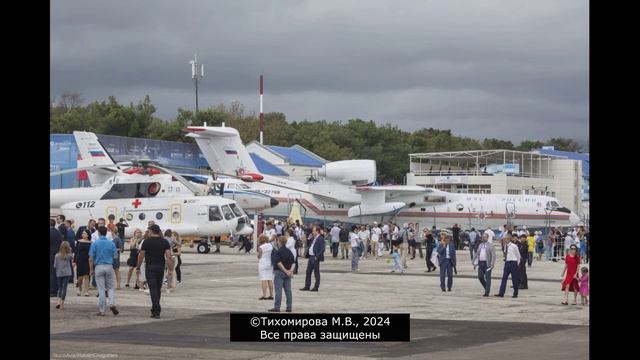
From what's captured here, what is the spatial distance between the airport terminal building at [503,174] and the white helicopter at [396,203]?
71.2ft

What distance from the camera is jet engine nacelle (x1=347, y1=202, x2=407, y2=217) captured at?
5453 centimetres

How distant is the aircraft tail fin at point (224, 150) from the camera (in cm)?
5922

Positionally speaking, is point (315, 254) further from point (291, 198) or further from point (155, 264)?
point (291, 198)

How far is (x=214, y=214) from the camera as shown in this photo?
38.5 metres

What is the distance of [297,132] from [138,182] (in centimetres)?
7354

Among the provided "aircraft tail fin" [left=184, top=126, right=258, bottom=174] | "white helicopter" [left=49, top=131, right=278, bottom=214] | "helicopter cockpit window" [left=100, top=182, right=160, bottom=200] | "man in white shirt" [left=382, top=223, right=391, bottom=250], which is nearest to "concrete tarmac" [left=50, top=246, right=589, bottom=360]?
"helicopter cockpit window" [left=100, top=182, right=160, bottom=200]

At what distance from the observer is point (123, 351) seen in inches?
495

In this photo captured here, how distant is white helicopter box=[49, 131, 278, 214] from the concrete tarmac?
Result: 9.15m

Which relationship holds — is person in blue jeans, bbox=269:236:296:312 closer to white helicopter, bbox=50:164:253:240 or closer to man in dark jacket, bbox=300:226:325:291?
man in dark jacket, bbox=300:226:325:291

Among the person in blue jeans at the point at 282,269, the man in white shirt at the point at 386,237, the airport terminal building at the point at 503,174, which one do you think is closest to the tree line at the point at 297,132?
the airport terminal building at the point at 503,174

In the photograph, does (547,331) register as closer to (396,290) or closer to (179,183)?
(396,290)

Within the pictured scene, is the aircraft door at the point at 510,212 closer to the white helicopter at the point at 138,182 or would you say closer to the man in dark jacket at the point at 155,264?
the white helicopter at the point at 138,182
